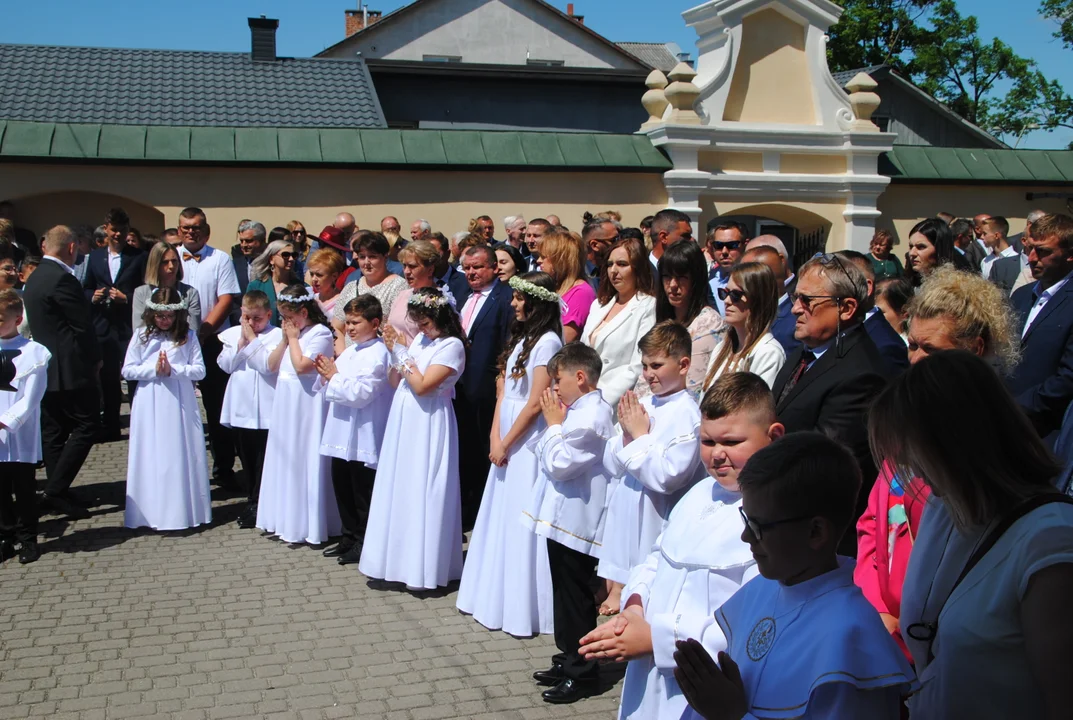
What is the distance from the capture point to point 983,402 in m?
2.19

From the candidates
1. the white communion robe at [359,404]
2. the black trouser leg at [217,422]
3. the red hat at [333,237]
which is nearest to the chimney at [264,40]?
the red hat at [333,237]

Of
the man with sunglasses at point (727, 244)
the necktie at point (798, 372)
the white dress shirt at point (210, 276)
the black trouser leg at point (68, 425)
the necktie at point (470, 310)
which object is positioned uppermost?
the man with sunglasses at point (727, 244)

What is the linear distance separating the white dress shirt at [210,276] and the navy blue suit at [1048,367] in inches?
260

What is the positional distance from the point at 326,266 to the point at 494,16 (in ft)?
91.9

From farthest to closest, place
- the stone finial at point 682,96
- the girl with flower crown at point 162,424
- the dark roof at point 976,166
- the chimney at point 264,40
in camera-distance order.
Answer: the chimney at point 264,40 → the dark roof at point 976,166 → the stone finial at point 682,96 → the girl with flower crown at point 162,424

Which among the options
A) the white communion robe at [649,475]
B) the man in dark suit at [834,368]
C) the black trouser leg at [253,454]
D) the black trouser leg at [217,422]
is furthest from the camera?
the black trouser leg at [217,422]

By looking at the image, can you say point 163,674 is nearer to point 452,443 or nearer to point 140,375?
point 452,443

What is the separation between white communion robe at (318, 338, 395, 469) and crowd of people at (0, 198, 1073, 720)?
2 centimetres

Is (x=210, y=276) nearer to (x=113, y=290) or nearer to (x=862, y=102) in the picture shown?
(x=113, y=290)

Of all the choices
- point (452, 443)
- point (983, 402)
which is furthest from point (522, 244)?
point (983, 402)

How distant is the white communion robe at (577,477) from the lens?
4785mm

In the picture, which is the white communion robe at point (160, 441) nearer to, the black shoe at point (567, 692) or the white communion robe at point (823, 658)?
the black shoe at point (567, 692)

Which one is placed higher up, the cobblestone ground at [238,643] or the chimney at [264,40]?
the chimney at [264,40]

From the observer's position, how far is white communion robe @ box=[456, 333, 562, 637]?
5.50m
